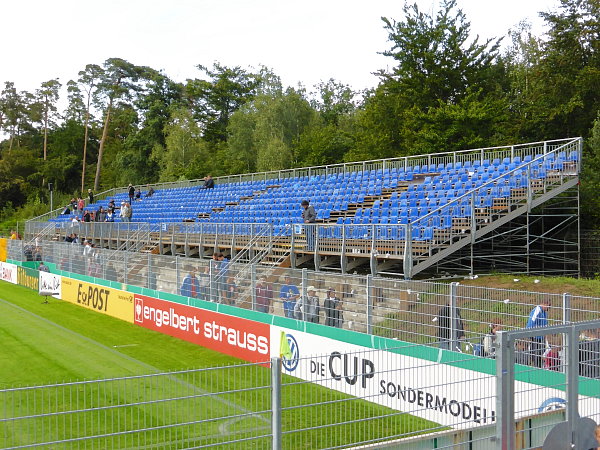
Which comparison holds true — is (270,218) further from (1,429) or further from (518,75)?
(518,75)

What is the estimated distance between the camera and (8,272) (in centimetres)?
2853

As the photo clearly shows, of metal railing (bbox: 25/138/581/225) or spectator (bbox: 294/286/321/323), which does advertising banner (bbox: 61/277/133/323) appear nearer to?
spectator (bbox: 294/286/321/323)

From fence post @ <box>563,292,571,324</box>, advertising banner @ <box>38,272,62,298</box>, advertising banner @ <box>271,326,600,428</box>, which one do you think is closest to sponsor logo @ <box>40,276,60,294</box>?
advertising banner @ <box>38,272,62,298</box>

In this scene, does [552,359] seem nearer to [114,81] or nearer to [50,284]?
[50,284]

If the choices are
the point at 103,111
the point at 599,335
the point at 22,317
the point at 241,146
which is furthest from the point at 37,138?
the point at 599,335

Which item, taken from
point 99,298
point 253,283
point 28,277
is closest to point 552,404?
point 253,283

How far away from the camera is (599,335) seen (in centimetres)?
612

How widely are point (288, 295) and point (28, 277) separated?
17584mm

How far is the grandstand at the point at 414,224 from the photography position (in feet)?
50.0

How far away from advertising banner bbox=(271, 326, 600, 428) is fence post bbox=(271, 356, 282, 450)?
27 cm

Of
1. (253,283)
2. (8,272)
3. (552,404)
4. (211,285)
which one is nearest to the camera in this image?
(552,404)

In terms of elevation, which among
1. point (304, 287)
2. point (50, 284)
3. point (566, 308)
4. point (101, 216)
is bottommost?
point (50, 284)

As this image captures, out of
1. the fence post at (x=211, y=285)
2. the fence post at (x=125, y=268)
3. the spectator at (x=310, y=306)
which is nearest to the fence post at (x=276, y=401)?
the spectator at (x=310, y=306)

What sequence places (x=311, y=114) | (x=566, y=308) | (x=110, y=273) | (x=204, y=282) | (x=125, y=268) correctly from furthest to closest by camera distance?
(x=311, y=114), (x=110, y=273), (x=125, y=268), (x=204, y=282), (x=566, y=308)
